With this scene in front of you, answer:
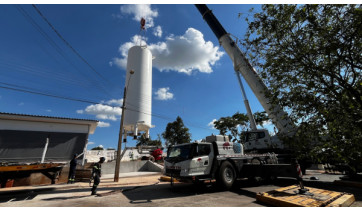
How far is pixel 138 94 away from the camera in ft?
A: 66.3

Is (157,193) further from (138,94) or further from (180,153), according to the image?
(138,94)

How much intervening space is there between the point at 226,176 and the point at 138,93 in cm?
1490

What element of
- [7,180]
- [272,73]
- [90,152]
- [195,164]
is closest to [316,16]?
[272,73]

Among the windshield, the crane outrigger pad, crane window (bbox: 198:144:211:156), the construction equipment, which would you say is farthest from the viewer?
the construction equipment

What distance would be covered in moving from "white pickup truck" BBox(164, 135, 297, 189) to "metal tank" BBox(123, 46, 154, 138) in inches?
467

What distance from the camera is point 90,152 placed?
73.8 ft

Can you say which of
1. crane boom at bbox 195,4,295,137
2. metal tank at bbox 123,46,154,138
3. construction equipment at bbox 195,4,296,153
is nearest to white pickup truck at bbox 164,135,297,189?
construction equipment at bbox 195,4,296,153

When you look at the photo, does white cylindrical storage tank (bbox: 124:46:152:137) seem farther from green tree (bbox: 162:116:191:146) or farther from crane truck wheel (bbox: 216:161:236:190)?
green tree (bbox: 162:116:191:146)

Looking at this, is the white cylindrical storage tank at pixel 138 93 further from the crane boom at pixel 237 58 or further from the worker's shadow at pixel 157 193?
the worker's shadow at pixel 157 193

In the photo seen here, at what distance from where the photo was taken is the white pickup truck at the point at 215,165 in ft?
24.2

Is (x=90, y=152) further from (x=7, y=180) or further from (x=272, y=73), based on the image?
(x=272, y=73)

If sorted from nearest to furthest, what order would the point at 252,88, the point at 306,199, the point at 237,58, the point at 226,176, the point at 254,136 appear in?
1. the point at 306,199
2. the point at 226,176
3. the point at 254,136
4. the point at 252,88
5. the point at 237,58

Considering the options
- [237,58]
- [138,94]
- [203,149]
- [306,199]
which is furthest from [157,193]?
[138,94]

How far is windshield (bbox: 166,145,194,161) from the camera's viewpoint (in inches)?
300
